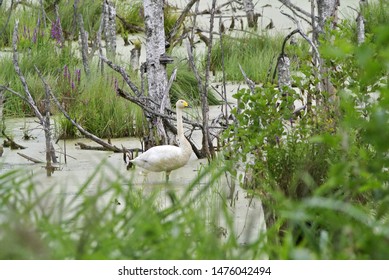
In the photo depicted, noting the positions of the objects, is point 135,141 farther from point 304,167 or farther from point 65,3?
point 65,3

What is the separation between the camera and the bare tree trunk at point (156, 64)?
633 centimetres

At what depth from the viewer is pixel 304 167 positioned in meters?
4.55

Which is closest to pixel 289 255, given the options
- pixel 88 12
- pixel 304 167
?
pixel 304 167

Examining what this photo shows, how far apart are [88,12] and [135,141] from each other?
4076 mm

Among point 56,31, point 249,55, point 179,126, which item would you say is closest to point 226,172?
point 179,126

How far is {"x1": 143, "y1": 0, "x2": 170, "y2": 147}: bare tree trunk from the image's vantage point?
6332 millimetres

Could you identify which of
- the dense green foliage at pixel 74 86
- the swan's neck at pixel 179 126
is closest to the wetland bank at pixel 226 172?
the dense green foliage at pixel 74 86

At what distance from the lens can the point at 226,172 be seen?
519 cm

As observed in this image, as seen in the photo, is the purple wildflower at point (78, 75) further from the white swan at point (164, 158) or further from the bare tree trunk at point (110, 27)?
the white swan at point (164, 158)

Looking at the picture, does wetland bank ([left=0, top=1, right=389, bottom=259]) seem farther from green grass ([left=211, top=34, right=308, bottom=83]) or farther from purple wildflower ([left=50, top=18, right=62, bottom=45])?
purple wildflower ([left=50, top=18, right=62, bottom=45])

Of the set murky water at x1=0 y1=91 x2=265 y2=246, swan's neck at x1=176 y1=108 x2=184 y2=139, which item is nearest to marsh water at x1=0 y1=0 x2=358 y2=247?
murky water at x1=0 y1=91 x2=265 y2=246

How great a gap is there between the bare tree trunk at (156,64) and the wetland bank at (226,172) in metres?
0.19

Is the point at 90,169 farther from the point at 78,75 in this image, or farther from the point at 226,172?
the point at 78,75

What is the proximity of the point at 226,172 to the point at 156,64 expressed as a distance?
4.73 feet
